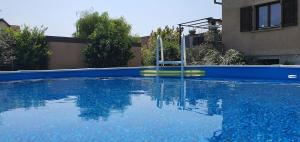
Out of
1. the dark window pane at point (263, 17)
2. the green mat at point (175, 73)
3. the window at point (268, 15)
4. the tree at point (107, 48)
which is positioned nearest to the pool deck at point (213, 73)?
the green mat at point (175, 73)

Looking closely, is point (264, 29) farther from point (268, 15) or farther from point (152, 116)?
point (152, 116)

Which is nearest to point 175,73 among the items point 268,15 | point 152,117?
point 268,15

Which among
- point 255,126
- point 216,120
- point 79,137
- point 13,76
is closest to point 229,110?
point 216,120

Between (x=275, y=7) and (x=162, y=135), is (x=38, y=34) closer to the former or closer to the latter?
(x=275, y=7)

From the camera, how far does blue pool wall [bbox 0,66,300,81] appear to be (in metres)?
15.1

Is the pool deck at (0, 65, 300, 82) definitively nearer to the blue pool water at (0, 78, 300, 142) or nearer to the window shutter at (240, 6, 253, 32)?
the window shutter at (240, 6, 253, 32)

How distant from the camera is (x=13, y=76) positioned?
56.3 feet

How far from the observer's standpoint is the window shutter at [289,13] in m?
16.3

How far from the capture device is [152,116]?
7477 mm

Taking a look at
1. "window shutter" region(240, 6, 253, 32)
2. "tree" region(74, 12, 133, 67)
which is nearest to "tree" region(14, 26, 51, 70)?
"tree" region(74, 12, 133, 67)

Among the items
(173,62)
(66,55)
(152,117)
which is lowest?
(152,117)

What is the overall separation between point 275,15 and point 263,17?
2.46 feet

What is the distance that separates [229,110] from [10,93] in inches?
316

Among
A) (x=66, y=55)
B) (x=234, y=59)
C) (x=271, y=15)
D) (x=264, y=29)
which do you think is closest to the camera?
(x=271, y=15)
